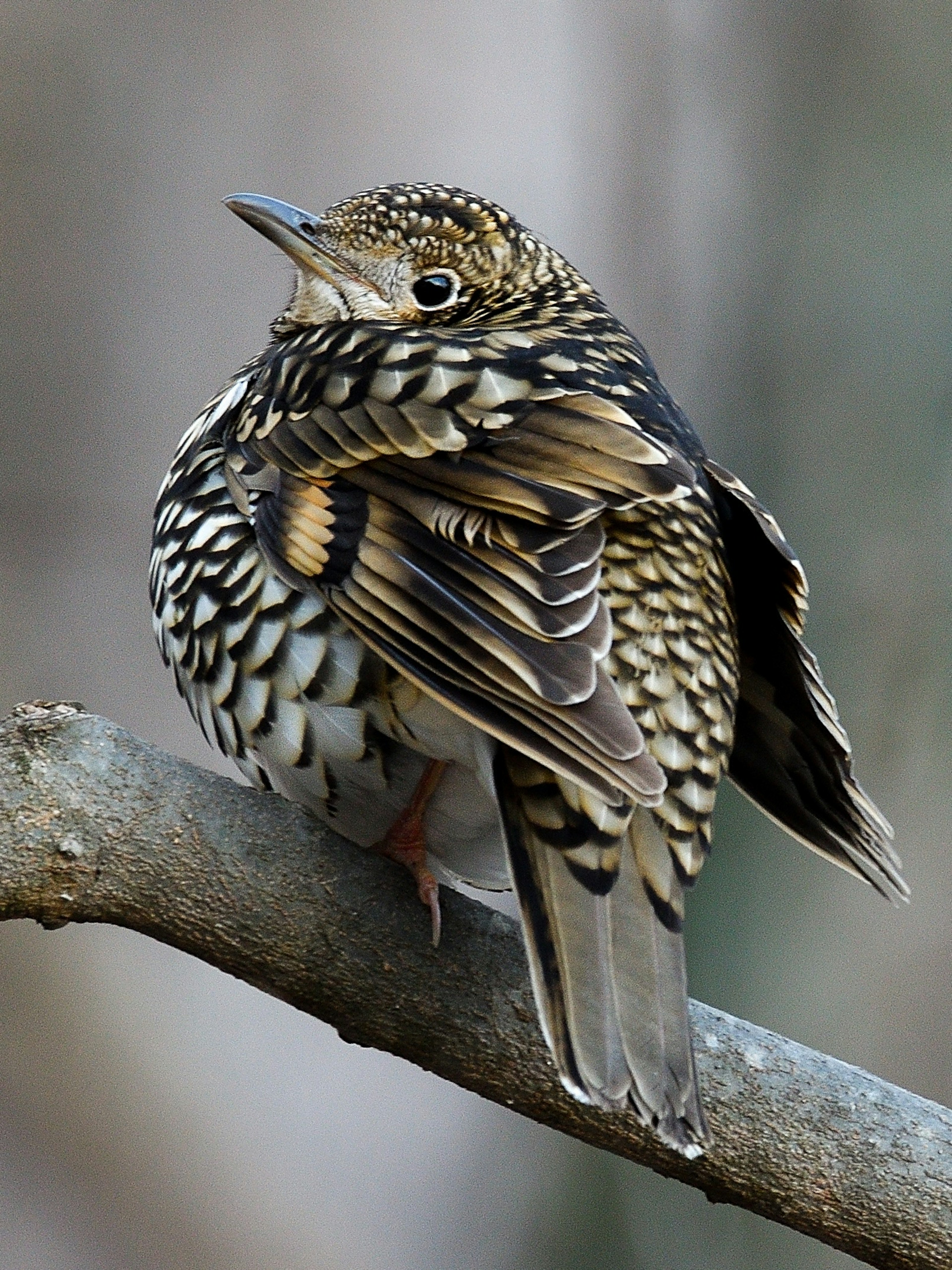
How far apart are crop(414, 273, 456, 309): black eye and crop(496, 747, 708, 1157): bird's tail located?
52.8 inches

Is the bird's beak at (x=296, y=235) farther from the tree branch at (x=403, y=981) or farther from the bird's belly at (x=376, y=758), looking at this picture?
the tree branch at (x=403, y=981)

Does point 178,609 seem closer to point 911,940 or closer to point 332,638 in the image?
point 332,638

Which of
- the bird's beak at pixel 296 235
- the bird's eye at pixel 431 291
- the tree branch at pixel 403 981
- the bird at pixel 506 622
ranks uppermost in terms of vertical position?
the bird's beak at pixel 296 235

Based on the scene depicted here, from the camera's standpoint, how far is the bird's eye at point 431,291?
3.69m

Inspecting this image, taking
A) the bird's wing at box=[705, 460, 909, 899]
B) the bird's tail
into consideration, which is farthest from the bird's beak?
the bird's tail

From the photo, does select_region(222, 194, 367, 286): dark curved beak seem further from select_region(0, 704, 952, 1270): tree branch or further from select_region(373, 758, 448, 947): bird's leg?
select_region(0, 704, 952, 1270): tree branch

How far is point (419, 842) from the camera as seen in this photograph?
9.92 feet

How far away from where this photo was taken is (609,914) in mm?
2570

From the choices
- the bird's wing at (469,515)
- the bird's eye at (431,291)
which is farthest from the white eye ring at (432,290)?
the bird's wing at (469,515)

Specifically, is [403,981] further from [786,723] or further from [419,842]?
[786,723]

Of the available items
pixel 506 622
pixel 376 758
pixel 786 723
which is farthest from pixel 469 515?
pixel 786 723

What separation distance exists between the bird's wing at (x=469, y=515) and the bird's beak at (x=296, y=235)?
424mm

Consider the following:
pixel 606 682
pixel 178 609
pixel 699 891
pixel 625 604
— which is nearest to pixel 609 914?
pixel 606 682

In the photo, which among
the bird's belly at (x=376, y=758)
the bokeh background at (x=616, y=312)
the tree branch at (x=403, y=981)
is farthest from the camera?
the bokeh background at (x=616, y=312)
